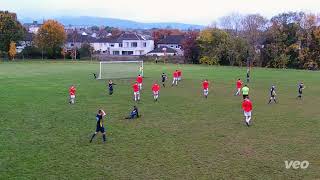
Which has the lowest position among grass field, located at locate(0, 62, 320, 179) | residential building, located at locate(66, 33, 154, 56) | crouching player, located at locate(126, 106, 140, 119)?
grass field, located at locate(0, 62, 320, 179)

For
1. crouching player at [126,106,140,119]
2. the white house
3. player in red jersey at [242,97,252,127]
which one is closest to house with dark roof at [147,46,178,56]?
the white house

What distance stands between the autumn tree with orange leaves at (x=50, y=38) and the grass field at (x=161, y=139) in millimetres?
70798

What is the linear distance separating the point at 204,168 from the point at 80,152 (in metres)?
5.89

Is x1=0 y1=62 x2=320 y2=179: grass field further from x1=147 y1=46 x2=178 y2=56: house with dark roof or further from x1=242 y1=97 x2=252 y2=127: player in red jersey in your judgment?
x1=147 y1=46 x2=178 y2=56: house with dark roof

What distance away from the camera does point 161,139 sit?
881 inches

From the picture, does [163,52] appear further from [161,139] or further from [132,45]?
[161,139]

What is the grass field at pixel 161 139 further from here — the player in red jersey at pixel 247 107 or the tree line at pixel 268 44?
the tree line at pixel 268 44

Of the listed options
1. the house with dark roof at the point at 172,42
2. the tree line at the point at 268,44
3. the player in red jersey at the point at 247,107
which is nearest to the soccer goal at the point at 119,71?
the tree line at the point at 268,44

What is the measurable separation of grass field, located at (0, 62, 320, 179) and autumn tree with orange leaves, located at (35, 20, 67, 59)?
232 feet

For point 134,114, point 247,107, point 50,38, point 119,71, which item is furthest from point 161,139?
point 50,38

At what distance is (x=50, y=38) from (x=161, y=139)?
298 ft

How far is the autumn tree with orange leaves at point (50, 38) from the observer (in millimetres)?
107125

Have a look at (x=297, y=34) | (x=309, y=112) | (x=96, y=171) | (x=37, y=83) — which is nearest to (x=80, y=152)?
(x=96, y=171)

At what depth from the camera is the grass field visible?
17.3 meters
